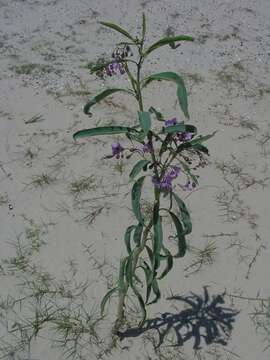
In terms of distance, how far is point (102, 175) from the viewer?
9.48 feet

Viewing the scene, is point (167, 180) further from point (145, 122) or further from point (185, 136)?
point (145, 122)

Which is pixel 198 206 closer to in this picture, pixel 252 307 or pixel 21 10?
pixel 252 307

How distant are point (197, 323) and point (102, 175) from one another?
1054 mm

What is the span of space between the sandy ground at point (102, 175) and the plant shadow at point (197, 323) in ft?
0.09

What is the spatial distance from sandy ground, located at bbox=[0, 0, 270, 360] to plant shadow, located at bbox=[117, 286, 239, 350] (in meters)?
0.03

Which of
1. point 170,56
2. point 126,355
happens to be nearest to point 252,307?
point 126,355

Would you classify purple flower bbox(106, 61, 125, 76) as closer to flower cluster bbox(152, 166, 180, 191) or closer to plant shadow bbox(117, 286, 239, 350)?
flower cluster bbox(152, 166, 180, 191)

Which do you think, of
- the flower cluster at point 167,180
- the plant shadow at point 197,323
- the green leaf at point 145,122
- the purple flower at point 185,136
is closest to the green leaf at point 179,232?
the flower cluster at point 167,180

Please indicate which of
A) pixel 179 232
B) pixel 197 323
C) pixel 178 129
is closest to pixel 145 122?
pixel 178 129

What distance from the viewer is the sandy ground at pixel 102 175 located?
88.0 inches

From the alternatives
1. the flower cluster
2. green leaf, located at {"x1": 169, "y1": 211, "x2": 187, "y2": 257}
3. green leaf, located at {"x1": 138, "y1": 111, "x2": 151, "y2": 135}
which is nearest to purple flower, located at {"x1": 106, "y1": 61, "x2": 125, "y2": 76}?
green leaf, located at {"x1": 138, "y1": 111, "x2": 151, "y2": 135}

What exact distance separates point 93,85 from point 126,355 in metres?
2.08

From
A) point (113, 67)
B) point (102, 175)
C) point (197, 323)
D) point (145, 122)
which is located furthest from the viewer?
point (102, 175)

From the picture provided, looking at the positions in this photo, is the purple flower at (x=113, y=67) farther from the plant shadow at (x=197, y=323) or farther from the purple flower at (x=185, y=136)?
the plant shadow at (x=197, y=323)
